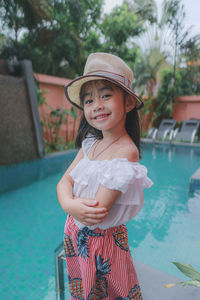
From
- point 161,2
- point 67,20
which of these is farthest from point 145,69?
point 67,20

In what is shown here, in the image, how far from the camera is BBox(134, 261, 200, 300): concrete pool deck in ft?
3.75

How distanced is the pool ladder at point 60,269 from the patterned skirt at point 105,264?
0.44 m

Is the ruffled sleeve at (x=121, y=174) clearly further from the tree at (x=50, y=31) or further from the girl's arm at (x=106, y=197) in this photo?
the tree at (x=50, y=31)

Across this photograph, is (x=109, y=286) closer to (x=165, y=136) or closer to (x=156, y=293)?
(x=156, y=293)

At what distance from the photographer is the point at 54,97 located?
21.6 ft

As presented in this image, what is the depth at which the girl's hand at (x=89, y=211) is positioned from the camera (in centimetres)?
72

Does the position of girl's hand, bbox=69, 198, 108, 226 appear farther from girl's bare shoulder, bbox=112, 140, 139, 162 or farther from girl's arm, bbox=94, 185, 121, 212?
girl's bare shoulder, bbox=112, 140, 139, 162

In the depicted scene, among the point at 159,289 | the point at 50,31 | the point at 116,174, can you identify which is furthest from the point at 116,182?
the point at 50,31

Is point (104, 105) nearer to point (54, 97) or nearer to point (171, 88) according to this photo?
point (54, 97)

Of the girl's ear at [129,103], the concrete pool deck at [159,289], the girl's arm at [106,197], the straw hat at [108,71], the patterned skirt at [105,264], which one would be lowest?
the concrete pool deck at [159,289]

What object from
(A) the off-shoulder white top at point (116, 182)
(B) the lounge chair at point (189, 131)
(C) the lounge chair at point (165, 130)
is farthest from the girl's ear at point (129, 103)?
(C) the lounge chair at point (165, 130)

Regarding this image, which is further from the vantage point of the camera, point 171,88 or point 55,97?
point 171,88

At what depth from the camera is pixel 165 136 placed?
8.56m

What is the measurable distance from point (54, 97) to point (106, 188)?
20.6ft
